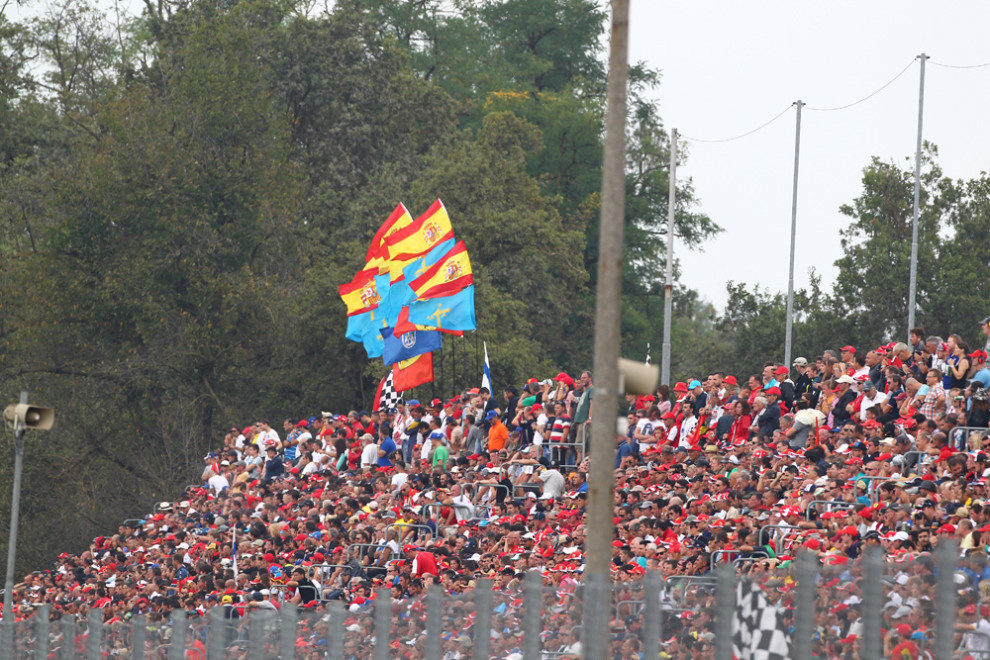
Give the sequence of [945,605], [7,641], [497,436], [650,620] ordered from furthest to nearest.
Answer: [497,436], [7,641], [650,620], [945,605]

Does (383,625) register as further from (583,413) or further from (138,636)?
(583,413)

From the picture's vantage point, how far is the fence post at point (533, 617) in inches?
365

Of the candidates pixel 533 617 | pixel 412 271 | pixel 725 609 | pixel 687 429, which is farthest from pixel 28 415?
pixel 412 271

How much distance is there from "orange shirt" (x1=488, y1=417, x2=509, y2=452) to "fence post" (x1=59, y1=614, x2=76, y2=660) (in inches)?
525

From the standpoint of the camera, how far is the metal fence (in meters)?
6.91

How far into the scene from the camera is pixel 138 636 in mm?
12930

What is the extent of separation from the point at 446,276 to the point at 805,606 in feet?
74.3

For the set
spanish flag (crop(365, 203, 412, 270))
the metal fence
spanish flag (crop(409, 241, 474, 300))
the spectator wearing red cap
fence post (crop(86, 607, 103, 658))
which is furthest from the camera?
spanish flag (crop(365, 203, 412, 270))

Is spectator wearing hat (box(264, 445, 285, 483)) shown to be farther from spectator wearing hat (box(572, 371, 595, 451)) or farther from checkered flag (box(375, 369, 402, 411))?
spectator wearing hat (box(572, 371, 595, 451))

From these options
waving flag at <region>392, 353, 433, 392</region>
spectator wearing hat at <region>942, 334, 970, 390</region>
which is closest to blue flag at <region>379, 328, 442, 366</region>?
waving flag at <region>392, 353, 433, 392</region>

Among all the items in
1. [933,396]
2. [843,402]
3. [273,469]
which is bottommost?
[273,469]

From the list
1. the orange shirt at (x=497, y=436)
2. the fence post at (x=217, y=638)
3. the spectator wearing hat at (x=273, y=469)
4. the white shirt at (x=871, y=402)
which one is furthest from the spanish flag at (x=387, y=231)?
the fence post at (x=217, y=638)

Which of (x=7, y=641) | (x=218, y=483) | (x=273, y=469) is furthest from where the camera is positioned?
(x=218, y=483)

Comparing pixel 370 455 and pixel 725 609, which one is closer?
pixel 725 609
